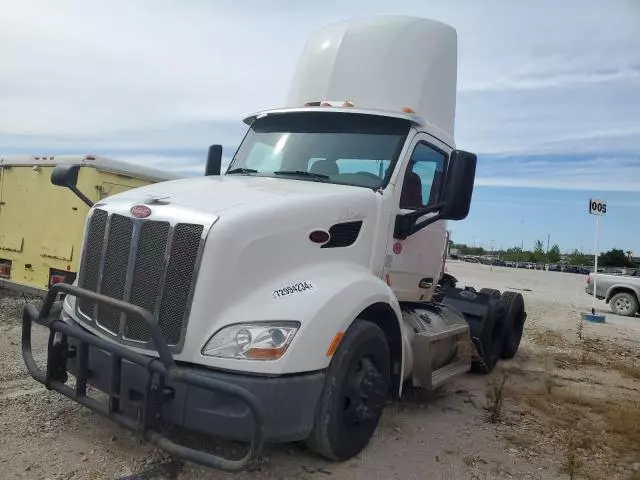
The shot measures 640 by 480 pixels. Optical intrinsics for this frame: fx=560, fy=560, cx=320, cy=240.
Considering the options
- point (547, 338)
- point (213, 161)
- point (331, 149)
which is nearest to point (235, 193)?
point (331, 149)

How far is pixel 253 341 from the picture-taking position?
10.7ft

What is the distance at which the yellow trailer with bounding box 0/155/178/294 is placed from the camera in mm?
8539

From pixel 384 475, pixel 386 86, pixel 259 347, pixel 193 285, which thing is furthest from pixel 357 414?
pixel 386 86

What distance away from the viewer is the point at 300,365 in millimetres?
3326

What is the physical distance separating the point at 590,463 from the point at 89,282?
3977 mm

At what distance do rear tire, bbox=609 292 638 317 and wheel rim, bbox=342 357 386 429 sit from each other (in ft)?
48.3

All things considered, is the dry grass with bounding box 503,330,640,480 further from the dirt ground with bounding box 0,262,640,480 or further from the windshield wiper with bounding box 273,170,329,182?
the windshield wiper with bounding box 273,170,329,182

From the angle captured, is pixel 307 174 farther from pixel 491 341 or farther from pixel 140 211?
pixel 491 341

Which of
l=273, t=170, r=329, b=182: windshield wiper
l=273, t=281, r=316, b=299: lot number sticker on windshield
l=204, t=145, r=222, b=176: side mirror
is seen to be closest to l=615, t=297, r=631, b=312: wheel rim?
l=204, t=145, r=222, b=176: side mirror

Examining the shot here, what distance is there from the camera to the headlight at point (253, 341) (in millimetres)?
3248

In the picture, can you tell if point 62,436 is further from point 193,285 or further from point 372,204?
point 372,204

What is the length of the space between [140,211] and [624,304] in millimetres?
16234

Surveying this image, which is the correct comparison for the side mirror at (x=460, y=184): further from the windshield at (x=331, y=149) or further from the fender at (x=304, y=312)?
the fender at (x=304, y=312)

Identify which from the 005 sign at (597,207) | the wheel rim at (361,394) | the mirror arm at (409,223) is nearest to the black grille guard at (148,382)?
the wheel rim at (361,394)
